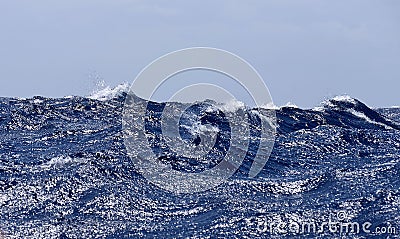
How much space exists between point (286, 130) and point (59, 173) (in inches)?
612

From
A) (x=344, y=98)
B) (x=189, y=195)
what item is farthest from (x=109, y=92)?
(x=189, y=195)

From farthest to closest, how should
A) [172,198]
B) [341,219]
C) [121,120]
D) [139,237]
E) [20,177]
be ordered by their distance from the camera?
[121,120]
[20,177]
[172,198]
[341,219]
[139,237]

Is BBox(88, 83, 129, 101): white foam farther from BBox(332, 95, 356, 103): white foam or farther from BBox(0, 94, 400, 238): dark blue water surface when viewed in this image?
BBox(332, 95, 356, 103): white foam

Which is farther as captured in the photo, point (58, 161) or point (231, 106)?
point (231, 106)

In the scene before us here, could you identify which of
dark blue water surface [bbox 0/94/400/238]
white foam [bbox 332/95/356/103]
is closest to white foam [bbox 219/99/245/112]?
dark blue water surface [bbox 0/94/400/238]

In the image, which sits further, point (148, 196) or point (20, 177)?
point (20, 177)

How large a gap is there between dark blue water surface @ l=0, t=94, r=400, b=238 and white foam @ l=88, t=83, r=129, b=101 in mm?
7233

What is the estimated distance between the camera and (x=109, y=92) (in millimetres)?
48250

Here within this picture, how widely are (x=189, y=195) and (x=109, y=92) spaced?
78.6 feet

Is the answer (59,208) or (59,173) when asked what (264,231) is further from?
(59,173)

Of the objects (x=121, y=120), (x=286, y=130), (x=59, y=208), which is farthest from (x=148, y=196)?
(x=286, y=130)

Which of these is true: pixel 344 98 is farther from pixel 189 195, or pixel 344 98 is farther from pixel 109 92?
pixel 189 195

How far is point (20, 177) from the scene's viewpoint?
1080 inches

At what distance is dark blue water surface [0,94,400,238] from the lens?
22.0m
